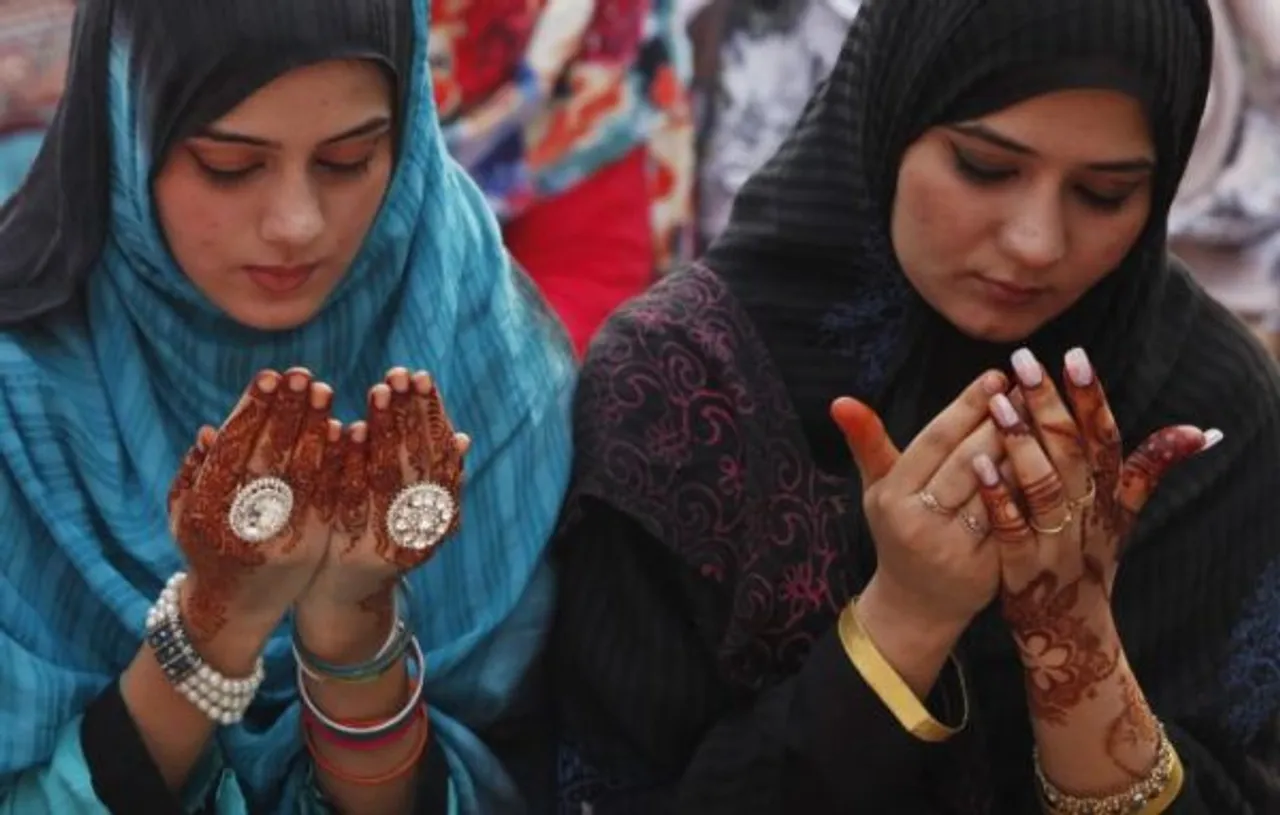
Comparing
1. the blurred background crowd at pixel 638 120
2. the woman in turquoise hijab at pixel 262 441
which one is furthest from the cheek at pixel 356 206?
the blurred background crowd at pixel 638 120

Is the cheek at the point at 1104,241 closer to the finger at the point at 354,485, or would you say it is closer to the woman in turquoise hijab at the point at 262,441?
the woman in turquoise hijab at the point at 262,441

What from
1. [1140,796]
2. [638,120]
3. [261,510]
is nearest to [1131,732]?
[1140,796]

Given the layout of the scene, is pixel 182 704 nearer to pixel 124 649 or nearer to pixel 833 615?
pixel 124 649

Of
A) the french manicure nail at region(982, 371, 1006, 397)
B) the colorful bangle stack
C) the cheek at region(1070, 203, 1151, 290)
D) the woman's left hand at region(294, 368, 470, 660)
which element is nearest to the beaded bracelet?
the colorful bangle stack

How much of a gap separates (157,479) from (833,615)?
1.82 feet

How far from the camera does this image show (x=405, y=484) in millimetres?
1652

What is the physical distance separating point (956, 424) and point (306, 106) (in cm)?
54

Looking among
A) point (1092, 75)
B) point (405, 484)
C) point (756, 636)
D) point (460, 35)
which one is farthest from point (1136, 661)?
point (460, 35)

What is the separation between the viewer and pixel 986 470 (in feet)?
5.37

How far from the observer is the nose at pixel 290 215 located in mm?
1747

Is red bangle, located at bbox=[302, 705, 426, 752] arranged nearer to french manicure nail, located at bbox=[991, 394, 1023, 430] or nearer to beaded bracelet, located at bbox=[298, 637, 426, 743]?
beaded bracelet, located at bbox=[298, 637, 426, 743]

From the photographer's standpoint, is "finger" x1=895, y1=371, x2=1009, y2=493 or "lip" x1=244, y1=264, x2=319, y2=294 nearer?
"finger" x1=895, y1=371, x2=1009, y2=493

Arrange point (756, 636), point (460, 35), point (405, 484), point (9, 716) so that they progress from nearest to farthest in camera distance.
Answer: point (405, 484)
point (9, 716)
point (756, 636)
point (460, 35)

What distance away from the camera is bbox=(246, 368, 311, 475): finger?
1601 millimetres
